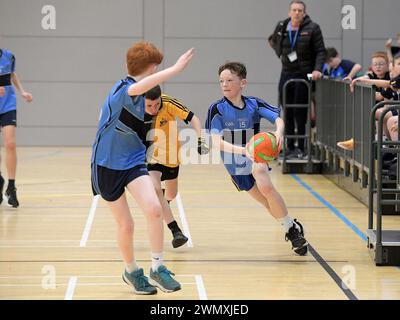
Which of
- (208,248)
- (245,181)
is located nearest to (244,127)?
(245,181)

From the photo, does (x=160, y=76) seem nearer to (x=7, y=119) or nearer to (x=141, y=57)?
(x=141, y=57)

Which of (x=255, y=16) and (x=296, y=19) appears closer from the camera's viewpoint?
(x=296, y=19)

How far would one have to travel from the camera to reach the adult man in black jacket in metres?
14.2

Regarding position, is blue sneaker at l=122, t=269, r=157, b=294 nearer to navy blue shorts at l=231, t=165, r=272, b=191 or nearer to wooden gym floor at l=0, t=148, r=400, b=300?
wooden gym floor at l=0, t=148, r=400, b=300

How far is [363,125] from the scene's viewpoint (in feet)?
34.8

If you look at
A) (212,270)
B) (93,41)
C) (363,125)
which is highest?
(93,41)

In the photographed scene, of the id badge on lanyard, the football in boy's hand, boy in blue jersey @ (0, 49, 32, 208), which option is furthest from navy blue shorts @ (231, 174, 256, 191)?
the id badge on lanyard

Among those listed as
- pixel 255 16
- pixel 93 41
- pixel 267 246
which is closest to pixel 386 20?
pixel 255 16

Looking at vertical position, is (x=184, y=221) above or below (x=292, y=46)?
below

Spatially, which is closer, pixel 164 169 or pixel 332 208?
pixel 164 169

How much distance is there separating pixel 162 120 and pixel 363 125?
10.7ft

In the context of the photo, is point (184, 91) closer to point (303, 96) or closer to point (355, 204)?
point (303, 96)

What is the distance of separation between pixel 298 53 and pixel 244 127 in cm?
642

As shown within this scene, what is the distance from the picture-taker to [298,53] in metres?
14.4
